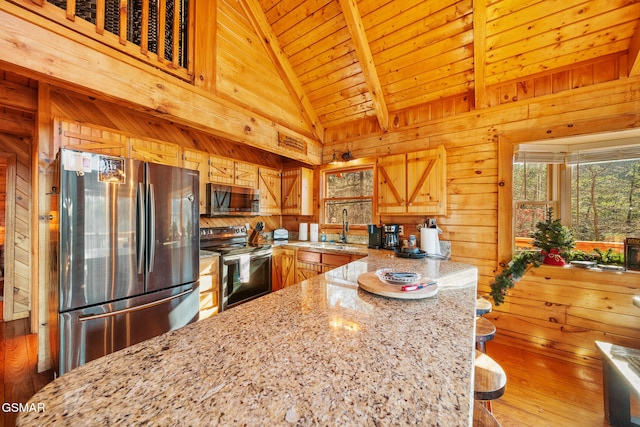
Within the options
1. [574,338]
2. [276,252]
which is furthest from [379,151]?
[574,338]

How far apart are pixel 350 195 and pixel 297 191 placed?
0.87 metres

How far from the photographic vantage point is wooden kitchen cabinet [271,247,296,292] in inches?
136

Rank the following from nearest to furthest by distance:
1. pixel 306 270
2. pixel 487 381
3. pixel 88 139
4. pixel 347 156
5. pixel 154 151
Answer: pixel 487 381, pixel 88 139, pixel 154 151, pixel 306 270, pixel 347 156

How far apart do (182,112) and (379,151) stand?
2.52m

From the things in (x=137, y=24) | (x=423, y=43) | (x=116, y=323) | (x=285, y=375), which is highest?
(x=423, y=43)

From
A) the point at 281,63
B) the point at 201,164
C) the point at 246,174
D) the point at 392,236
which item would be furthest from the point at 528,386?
the point at 281,63

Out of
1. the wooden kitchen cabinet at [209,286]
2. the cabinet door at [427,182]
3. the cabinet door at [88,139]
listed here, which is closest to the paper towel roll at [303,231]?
the wooden kitchen cabinet at [209,286]

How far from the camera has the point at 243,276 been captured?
291 cm

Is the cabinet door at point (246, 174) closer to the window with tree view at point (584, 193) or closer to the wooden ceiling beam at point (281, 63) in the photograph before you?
the wooden ceiling beam at point (281, 63)

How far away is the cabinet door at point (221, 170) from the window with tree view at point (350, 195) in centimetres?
155

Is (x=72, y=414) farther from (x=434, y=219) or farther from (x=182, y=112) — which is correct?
(x=434, y=219)

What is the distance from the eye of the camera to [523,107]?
2551mm

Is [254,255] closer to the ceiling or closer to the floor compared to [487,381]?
closer to the ceiling

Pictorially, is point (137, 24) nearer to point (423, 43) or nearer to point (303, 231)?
point (423, 43)
